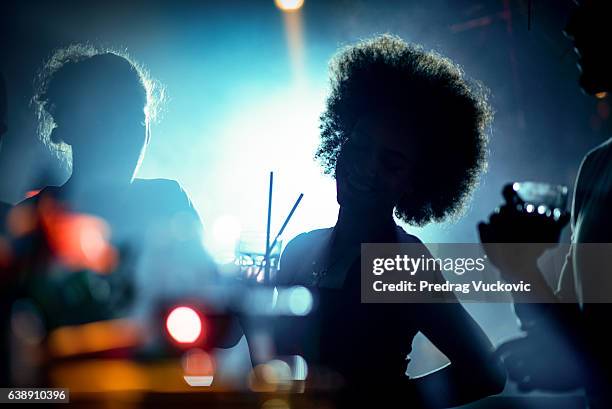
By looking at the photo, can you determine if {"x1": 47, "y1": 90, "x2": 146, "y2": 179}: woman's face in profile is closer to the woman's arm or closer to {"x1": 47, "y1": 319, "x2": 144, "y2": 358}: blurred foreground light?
{"x1": 47, "y1": 319, "x2": 144, "y2": 358}: blurred foreground light

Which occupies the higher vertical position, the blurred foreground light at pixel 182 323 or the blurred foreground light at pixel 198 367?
the blurred foreground light at pixel 182 323

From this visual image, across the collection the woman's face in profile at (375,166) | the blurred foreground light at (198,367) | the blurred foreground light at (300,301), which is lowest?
the blurred foreground light at (198,367)

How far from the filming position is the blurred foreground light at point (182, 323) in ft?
2.43

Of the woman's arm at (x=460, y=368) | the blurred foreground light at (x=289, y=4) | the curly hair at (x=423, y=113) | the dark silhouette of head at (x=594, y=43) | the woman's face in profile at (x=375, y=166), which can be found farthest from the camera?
the blurred foreground light at (x=289, y=4)

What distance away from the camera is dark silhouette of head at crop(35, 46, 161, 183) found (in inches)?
55.1

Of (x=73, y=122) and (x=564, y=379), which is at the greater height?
(x=73, y=122)

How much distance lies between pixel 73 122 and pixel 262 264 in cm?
82

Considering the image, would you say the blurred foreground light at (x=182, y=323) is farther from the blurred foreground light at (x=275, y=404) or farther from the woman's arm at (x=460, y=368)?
the woman's arm at (x=460, y=368)

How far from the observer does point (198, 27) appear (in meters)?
2.98

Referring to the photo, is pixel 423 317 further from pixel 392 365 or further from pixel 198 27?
pixel 198 27

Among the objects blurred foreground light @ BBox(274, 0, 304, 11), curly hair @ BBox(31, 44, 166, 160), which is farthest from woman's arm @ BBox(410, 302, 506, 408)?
blurred foreground light @ BBox(274, 0, 304, 11)

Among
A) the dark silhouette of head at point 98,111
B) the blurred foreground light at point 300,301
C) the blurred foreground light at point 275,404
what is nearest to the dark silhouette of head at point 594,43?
the blurred foreground light at point 300,301

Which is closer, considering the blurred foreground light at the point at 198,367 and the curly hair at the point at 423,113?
the blurred foreground light at the point at 198,367

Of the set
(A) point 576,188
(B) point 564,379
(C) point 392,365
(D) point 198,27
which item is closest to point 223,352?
(C) point 392,365
